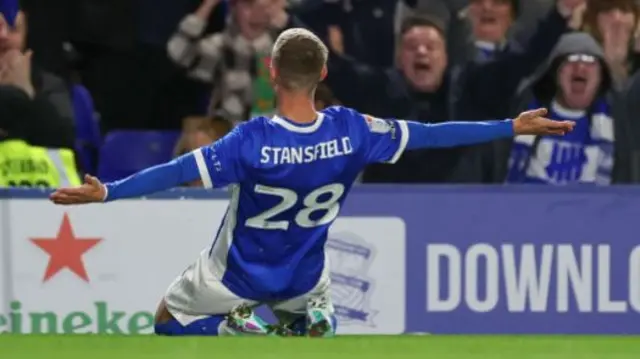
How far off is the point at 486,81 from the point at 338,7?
1.02 m

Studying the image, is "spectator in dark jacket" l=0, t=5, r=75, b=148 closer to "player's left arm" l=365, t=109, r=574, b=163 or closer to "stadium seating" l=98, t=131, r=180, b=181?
"stadium seating" l=98, t=131, r=180, b=181

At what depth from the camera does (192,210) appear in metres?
9.12

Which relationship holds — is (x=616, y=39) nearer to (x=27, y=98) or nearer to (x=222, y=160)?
(x=27, y=98)

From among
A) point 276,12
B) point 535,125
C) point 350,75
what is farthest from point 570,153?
point 535,125

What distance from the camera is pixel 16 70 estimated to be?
→ 970 cm

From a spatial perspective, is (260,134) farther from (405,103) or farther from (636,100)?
(636,100)

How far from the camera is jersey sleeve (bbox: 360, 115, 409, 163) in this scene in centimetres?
615

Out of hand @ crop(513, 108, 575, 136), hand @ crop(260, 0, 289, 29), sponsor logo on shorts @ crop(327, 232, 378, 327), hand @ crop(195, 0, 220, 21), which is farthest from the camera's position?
hand @ crop(195, 0, 220, 21)

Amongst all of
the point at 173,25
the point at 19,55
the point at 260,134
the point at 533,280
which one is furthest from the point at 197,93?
the point at 260,134

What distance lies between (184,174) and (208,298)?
1.87ft

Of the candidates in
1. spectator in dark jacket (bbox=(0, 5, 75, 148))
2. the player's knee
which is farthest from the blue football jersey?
spectator in dark jacket (bbox=(0, 5, 75, 148))

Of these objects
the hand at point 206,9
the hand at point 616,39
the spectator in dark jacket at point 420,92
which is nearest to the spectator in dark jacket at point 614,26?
the hand at point 616,39

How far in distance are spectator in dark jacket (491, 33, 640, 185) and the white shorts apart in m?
3.70

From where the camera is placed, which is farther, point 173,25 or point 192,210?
point 173,25
